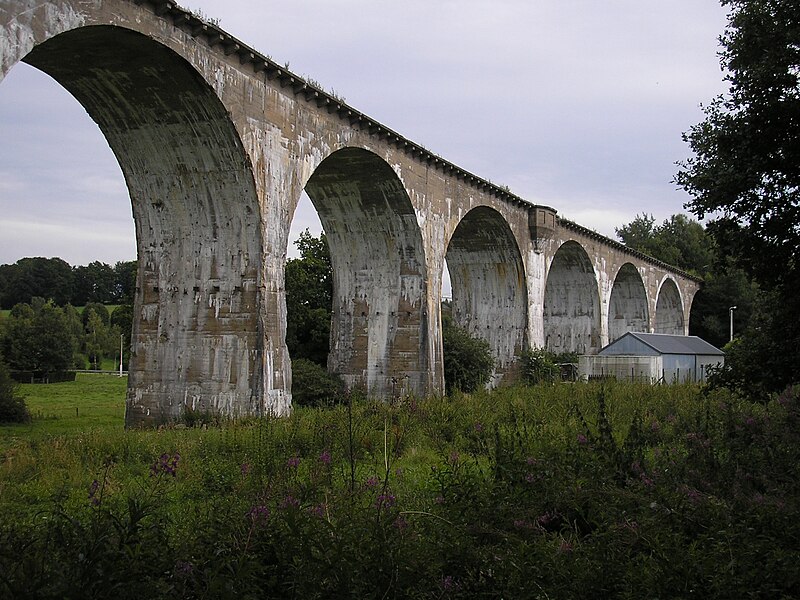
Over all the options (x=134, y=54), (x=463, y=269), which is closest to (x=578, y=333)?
(x=463, y=269)

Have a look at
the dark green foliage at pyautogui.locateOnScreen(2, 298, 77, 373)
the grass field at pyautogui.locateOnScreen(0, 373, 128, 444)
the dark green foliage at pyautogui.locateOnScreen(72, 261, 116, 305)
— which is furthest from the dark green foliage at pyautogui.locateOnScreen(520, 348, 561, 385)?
the dark green foliage at pyautogui.locateOnScreen(72, 261, 116, 305)

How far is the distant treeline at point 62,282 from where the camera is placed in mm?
78625

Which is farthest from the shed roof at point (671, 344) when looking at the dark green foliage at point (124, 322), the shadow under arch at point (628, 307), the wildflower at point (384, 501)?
the dark green foliage at point (124, 322)

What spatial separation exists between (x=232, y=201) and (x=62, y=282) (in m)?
74.5

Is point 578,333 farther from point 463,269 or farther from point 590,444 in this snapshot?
point 590,444

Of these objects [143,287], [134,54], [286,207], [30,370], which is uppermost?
[134,54]

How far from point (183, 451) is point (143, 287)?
716 cm

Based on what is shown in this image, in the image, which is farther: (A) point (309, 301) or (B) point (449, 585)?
(A) point (309, 301)

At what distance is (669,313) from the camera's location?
188 ft

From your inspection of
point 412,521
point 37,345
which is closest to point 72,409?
point 37,345

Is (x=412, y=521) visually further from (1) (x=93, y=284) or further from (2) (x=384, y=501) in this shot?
(1) (x=93, y=284)

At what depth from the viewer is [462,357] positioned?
27.6m

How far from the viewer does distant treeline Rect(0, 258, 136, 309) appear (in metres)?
78.6

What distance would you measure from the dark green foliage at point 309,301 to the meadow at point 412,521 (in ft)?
56.3
